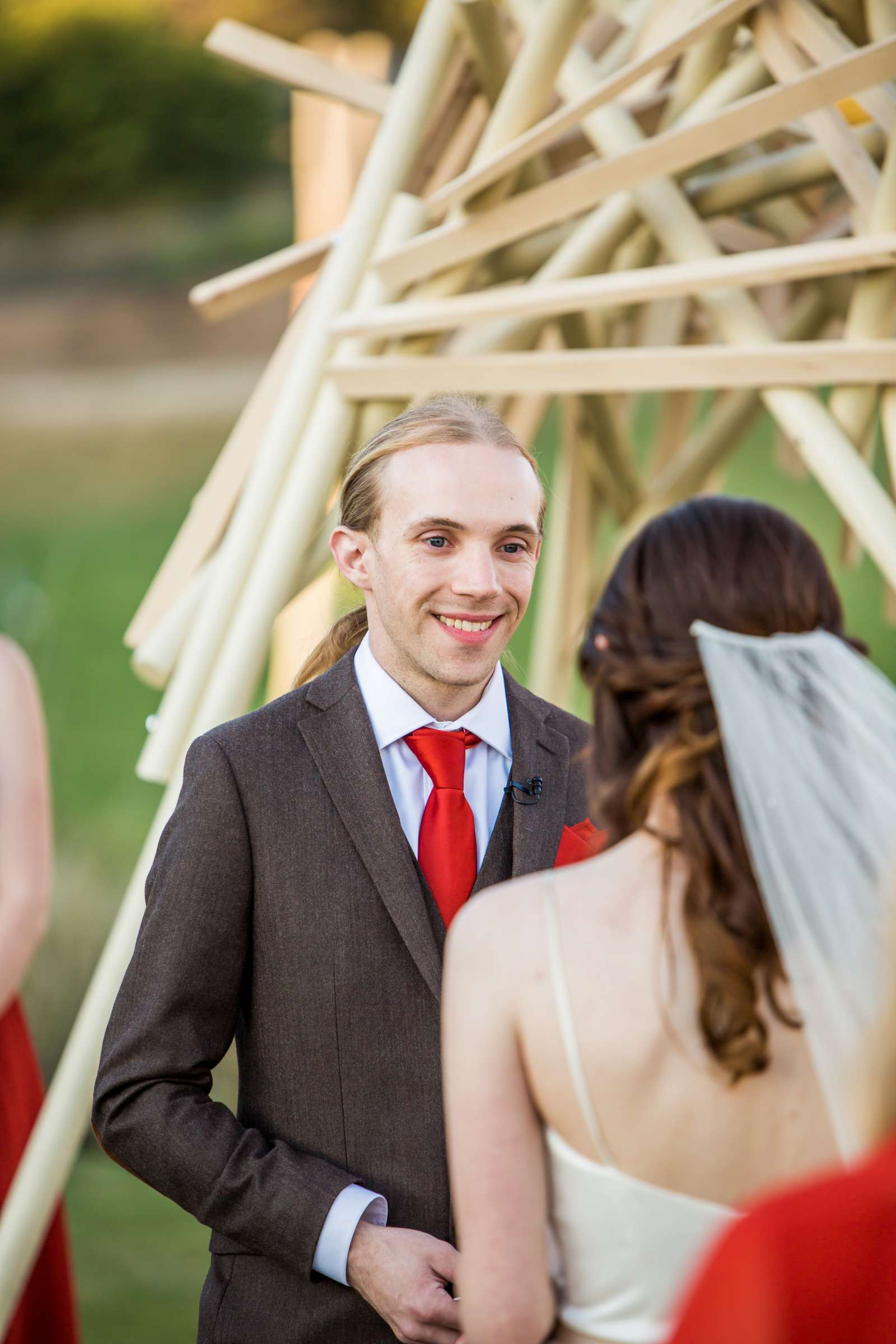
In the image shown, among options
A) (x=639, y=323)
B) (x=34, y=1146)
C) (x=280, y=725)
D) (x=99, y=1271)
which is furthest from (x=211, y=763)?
(x=99, y=1271)

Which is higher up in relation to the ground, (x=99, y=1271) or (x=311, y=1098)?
(x=311, y=1098)

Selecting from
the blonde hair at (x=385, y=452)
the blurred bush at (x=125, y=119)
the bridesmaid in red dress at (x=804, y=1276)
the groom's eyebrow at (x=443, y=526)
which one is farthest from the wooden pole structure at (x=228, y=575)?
the blurred bush at (x=125, y=119)

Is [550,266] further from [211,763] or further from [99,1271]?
[99,1271]

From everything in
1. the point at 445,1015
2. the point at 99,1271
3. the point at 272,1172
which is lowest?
the point at 99,1271

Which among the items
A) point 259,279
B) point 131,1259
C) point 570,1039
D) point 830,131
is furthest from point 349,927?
point 131,1259

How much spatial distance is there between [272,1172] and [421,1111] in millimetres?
236

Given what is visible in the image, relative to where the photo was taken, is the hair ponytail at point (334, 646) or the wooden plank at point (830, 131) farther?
the wooden plank at point (830, 131)

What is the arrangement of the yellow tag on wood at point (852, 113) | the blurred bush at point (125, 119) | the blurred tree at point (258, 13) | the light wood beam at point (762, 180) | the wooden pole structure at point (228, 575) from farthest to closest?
the blurred bush at point (125, 119) < the blurred tree at point (258, 13) < the yellow tag on wood at point (852, 113) < the light wood beam at point (762, 180) < the wooden pole structure at point (228, 575)

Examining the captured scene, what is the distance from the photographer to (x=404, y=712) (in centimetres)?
224

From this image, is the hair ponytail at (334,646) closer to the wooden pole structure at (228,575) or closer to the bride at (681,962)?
the wooden pole structure at (228,575)

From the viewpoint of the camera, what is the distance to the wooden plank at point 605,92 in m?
2.83

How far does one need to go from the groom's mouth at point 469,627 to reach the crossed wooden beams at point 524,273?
90 cm

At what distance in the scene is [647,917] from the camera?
1.46 m

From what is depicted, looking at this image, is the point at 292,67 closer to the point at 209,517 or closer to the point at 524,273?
the point at 524,273
